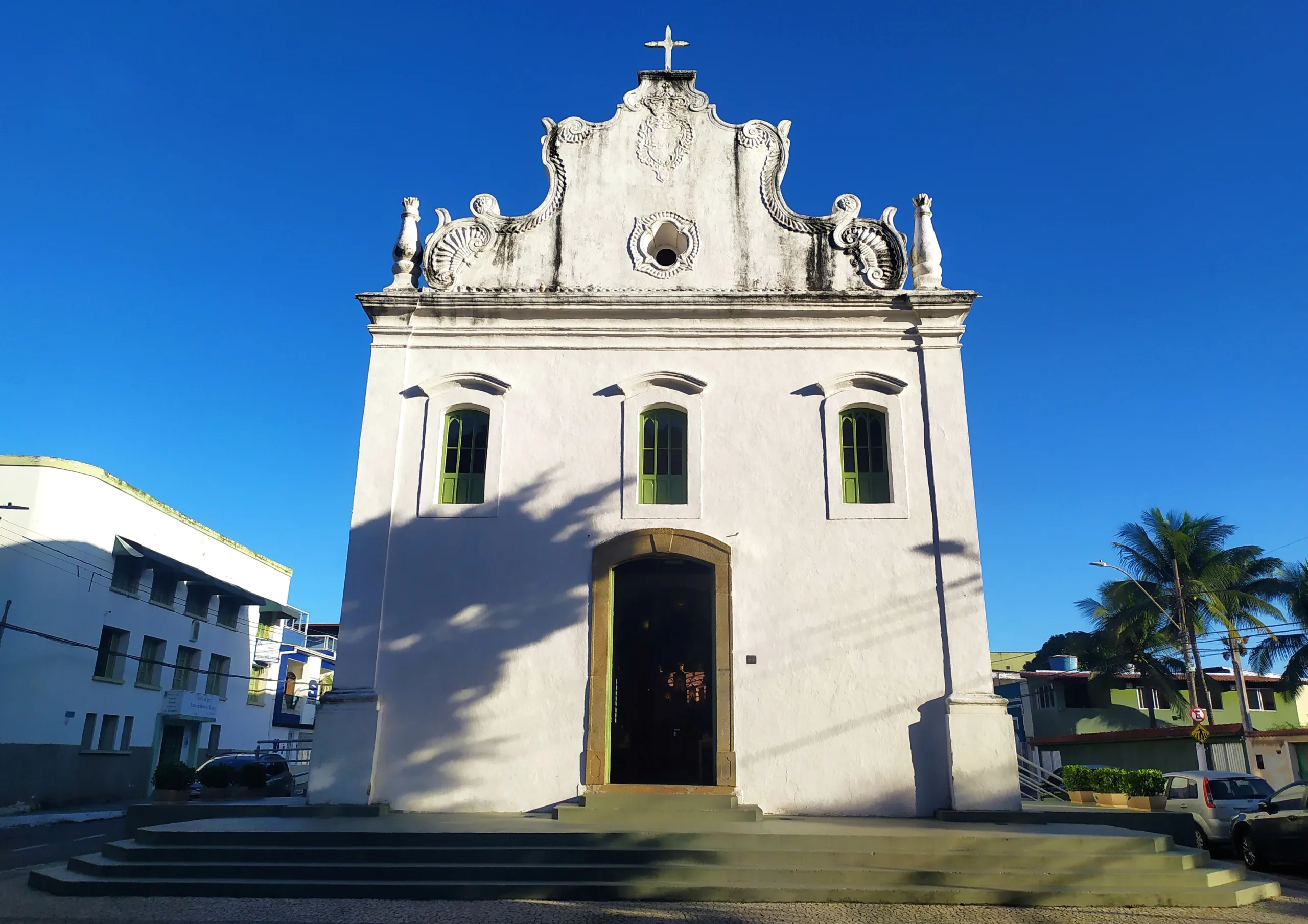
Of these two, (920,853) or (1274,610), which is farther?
(1274,610)

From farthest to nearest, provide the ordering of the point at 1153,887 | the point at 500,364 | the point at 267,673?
the point at 267,673
the point at 500,364
the point at 1153,887

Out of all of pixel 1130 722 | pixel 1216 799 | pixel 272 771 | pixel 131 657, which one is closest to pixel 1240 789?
pixel 1216 799

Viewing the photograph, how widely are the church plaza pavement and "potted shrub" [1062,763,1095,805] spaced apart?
7004mm

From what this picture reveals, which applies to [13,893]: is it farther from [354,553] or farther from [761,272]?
[761,272]

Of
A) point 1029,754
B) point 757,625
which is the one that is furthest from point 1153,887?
point 1029,754

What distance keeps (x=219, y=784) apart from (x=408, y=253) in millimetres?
8900

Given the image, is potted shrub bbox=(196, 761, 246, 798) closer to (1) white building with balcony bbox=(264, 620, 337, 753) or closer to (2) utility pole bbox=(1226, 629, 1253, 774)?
(2) utility pole bbox=(1226, 629, 1253, 774)

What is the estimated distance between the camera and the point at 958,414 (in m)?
13.3

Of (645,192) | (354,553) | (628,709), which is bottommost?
(628,709)

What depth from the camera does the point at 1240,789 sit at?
14555mm

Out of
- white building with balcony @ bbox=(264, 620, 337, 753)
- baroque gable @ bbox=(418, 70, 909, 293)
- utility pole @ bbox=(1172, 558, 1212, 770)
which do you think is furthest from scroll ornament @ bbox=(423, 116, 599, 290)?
white building with balcony @ bbox=(264, 620, 337, 753)

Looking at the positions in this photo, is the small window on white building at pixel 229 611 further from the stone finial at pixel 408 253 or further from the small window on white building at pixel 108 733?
the stone finial at pixel 408 253

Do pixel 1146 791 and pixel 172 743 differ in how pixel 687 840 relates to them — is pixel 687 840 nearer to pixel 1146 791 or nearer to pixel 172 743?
pixel 1146 791

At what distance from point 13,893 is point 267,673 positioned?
31.2 meters
